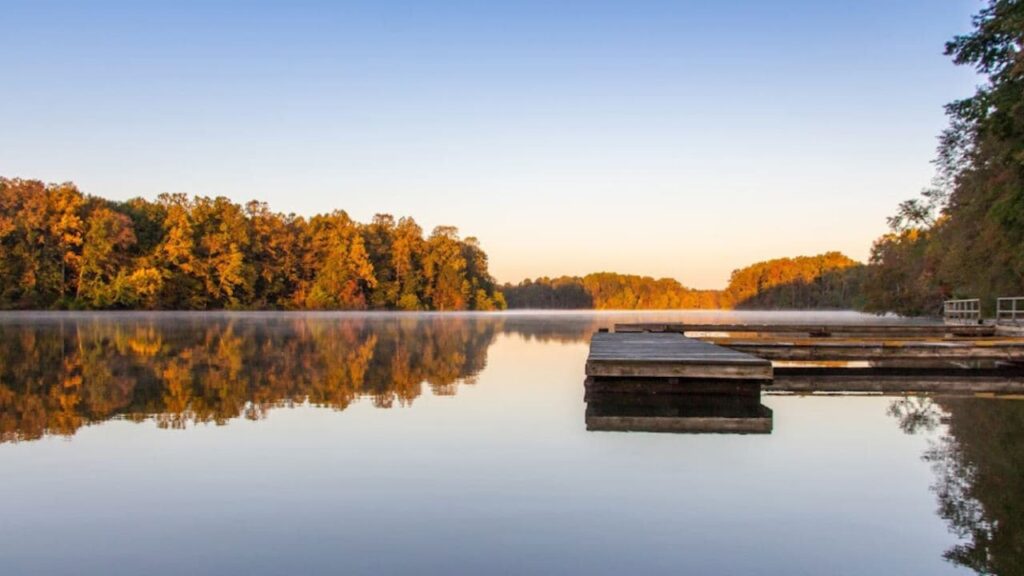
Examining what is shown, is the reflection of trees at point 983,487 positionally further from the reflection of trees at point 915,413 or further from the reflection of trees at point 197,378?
the reflection of trees at point 197,378

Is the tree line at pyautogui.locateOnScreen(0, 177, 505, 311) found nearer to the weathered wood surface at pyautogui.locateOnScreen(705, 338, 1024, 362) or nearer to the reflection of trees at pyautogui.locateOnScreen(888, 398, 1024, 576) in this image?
the weathered wood surface at pyautogui.locateOnScreen(705, 338, 1024, 362)

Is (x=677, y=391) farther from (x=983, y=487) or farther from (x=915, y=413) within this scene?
(x=983, y=487)

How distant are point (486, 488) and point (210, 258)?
7489 centimetres

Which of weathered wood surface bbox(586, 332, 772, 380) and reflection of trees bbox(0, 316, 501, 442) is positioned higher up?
weathered wood surface bbox(586, 332, 772, 380)

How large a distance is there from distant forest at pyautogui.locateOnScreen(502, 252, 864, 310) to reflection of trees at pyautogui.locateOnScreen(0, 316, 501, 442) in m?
114

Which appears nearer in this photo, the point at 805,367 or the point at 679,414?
the point at 679,414

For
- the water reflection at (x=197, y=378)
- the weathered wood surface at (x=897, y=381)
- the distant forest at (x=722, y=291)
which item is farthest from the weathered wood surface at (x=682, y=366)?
the distant forest at (x=722, y=291)

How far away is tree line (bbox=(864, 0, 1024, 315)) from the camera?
15.9 m

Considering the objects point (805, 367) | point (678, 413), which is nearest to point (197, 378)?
point (678, 413)

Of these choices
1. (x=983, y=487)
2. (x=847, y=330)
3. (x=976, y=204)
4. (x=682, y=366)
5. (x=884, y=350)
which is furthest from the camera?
(x=976, y=204)

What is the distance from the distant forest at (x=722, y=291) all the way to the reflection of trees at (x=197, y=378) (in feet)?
373

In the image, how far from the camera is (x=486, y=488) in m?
5.00

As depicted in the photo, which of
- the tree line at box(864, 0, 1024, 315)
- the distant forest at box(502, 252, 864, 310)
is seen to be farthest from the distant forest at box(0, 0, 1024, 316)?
the distant forest at box(502, 252, 864, 310)

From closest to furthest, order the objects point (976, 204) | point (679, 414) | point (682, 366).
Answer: point (679, 414) → point (682, 366) → point (976, 204)
